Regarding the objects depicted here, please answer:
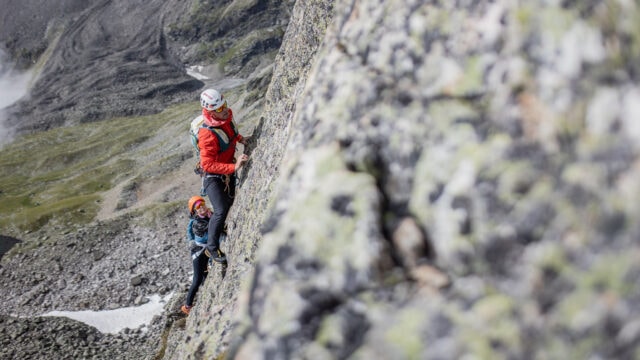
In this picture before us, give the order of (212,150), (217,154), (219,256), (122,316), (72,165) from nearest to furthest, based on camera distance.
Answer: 1. (212,150)
2. (217,154)
3. (219,256)
4. (122,316)
5. (72,165)

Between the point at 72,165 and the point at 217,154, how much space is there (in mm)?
148799

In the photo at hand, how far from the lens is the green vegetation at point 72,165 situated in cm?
8658

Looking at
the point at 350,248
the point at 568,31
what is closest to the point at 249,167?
the point at 350,248

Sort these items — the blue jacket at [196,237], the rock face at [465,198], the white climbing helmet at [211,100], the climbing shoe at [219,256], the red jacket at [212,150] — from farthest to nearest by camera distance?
the blue jacket at [196,237] < the climbing shoe at [219,256] < the red jacket at [212,150] < the white climbing helmet at [211,100] < the rock face at [465,198]

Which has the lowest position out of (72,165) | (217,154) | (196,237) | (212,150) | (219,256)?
(72,165)

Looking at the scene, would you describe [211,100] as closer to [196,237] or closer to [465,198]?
[196,237]

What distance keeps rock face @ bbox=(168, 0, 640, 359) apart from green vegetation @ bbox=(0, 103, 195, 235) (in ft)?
270

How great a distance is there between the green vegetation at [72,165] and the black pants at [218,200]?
234 ft

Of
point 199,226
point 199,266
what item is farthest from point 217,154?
point 199,266

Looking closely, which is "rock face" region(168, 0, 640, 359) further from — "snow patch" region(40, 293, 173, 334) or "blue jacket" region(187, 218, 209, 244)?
"snow patch" region(40, 293, 173, 334)

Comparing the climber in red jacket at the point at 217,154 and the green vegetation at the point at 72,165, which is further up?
the climber in red jacket at the point at 217,154

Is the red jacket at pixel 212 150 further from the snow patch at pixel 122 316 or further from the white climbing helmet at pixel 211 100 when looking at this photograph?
the snow patch at pixel 122 316

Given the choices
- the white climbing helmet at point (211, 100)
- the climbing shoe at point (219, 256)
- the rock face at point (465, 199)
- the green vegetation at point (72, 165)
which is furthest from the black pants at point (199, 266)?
the green vegetation at point (72, 165)

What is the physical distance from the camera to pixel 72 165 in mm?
146250
